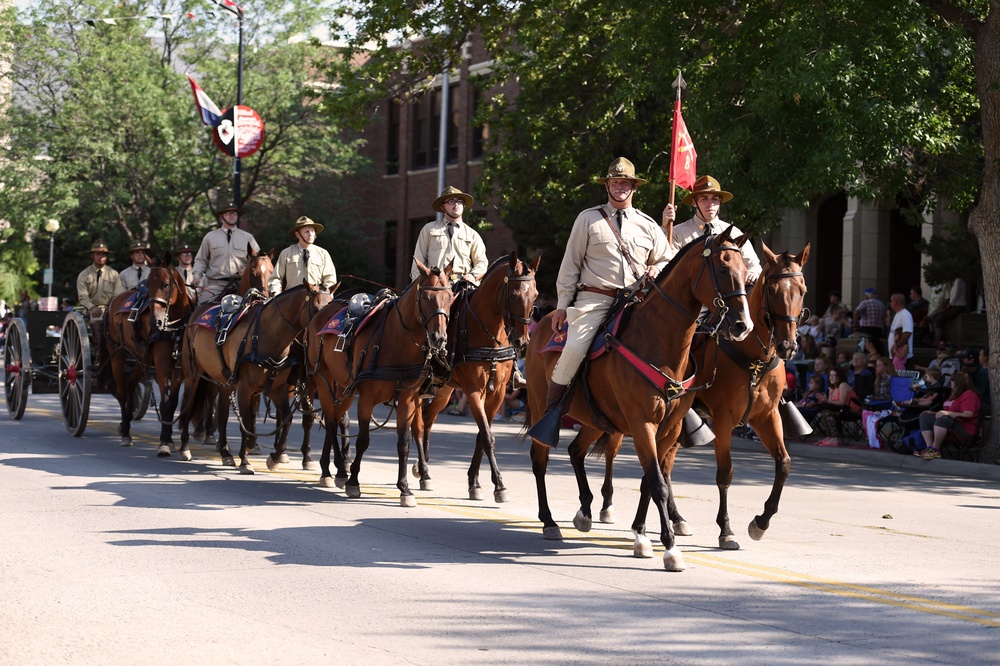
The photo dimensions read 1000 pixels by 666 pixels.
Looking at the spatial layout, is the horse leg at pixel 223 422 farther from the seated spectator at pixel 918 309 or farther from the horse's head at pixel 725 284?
the seated spectator at pixel 918 309

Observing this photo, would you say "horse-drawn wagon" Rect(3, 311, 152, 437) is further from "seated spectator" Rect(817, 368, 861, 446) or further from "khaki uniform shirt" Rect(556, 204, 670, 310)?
"seated spectator" Rect(817, 368, 861, 446)

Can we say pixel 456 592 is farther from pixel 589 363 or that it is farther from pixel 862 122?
pixel 862 122

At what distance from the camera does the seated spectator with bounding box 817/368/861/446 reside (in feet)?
64.5

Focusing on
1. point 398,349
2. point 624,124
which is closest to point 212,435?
point 398,349

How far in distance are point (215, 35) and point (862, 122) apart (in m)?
27.2

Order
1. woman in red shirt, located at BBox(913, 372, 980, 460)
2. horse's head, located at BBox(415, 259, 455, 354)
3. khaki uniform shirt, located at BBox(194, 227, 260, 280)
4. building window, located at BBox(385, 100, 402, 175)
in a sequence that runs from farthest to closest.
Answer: building window, located at BBox(385, 100, 402, 175), woman in red shirt, located at BBox(913, 372, 980, 460), khaki uniform shirt, located at BBox(194, 227, 260, 280), horse's head, located at BBox(415, 259, 455, 354)

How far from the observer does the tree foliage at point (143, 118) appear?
121 feet

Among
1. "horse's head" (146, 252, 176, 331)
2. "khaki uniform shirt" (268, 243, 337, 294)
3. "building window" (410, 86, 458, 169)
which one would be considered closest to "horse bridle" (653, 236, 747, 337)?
"khaki uniform shirt" (268, 243, 337, 294)

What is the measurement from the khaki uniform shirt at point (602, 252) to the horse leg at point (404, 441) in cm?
269

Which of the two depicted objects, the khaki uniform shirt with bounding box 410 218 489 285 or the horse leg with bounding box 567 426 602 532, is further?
the khaki uniform shirt with bounding box 410 218 489 285

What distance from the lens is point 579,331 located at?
966 cm

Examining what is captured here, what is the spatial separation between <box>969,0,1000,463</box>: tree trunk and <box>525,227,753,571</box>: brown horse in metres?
9.92

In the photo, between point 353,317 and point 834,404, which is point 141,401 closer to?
point 353,317

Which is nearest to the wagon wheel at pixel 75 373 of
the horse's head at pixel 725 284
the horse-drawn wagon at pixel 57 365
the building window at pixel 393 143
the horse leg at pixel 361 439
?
the horse-drawn wagon at pixel 57 365
